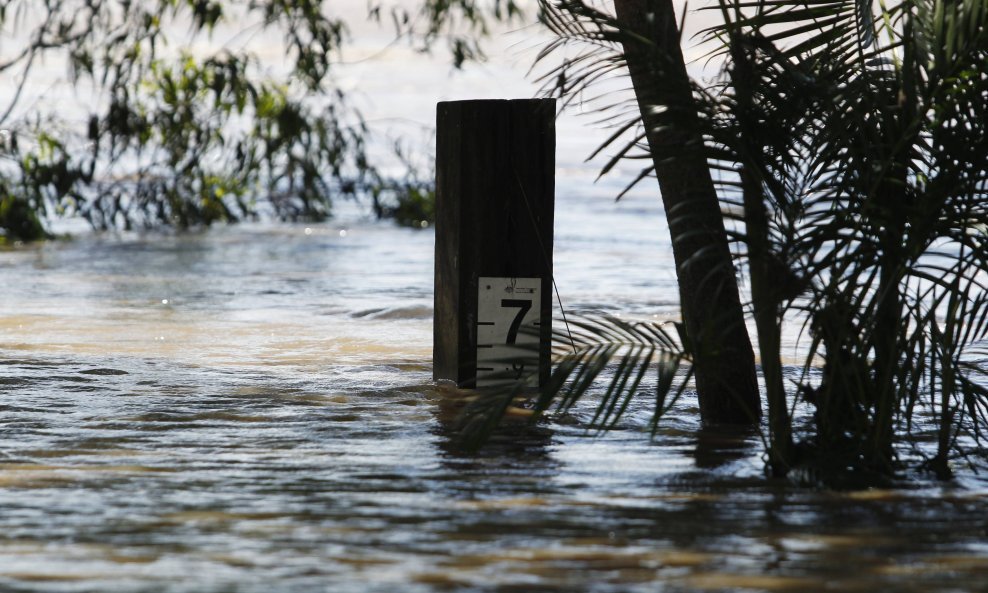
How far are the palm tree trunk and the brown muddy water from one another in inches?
9.2

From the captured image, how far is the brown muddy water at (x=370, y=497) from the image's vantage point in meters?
3.02

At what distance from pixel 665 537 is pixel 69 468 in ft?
5.74

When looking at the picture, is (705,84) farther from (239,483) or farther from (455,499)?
(239,483)

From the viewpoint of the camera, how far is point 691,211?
171 inches

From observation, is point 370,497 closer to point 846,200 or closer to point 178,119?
point 846,200

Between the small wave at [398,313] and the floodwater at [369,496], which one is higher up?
the small wave at [398,313]

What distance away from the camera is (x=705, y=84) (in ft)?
13.2

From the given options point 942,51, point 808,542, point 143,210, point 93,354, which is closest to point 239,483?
point 808,542

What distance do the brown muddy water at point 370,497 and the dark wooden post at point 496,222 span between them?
377mm

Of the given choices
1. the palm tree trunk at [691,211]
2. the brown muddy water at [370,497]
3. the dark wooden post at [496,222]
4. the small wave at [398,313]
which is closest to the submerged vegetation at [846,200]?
the palm tree trunk at [691,211]

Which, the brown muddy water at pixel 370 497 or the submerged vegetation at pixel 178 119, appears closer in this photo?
the brown muddy water at pixel 370 497

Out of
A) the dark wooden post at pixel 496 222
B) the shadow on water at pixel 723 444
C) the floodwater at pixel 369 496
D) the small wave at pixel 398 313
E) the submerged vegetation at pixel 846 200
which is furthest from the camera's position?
the small wave at pixel 398 313

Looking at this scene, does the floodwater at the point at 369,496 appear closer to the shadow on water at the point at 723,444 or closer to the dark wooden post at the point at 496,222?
the shadow on water at the point at 723,444

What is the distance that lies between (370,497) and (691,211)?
1406 millimetres
